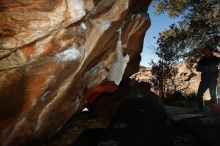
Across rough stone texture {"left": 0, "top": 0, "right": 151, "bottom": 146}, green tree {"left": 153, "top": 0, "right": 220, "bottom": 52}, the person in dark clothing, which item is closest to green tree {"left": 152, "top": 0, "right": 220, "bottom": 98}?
green tree {"left": 153, "top": 0, "right": 220, "bottom": 52}

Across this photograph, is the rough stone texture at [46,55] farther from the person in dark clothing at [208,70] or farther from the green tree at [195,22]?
the green tree at [195,22]

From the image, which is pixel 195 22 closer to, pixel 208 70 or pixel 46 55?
pixel 208 70

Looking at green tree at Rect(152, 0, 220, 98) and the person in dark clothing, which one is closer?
the person in dark clothing

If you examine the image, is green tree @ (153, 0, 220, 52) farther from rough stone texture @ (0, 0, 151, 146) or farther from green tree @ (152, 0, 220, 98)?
rough stone texture @ (0, 0, 151, 146)

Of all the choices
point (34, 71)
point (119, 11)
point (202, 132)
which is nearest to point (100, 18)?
point (119, 11)

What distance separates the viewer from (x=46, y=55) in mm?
5992

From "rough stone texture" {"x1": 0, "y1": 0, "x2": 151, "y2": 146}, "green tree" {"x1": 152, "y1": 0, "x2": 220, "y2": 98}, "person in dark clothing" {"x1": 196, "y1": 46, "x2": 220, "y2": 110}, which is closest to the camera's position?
"rough stone texture" {"x1": 0, "y1": 0, "x2": 151, "y2": 146}

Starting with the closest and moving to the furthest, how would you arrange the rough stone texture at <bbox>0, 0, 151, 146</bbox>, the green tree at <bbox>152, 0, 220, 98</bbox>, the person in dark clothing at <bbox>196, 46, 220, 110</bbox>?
the rough stone texture at <bbox>0, 0, 151, 146</bbox> → the person in dark clothing at <bbox>196, 46, 220, 110</bbox> → the green tree at <bbox>152, 0, 220, 98</bbox>

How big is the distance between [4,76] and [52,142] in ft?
10.4

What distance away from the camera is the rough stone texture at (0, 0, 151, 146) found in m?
5.54

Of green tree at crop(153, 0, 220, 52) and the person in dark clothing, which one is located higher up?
green tree at crop(153, 0, 220, 52)

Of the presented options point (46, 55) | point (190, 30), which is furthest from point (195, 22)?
point (46, 55)

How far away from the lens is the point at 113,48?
327 inches

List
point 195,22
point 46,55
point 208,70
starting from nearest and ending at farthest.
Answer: point 46,55, point 208,70, point 195,22
